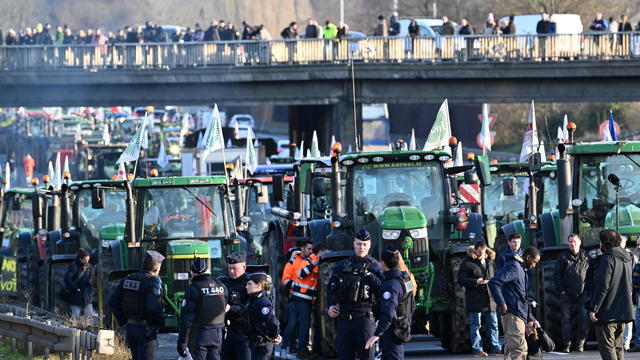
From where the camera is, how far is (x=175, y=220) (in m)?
20.9

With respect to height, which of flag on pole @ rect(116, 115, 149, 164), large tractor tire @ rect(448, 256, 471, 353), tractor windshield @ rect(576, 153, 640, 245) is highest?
flag on pole @ rect(116, 115, 149, 164)

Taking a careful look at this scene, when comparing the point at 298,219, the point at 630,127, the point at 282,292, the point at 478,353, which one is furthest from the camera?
the point at 630,127

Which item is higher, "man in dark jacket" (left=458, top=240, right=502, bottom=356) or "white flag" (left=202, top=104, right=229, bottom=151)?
"white flag" (left=202, top=104, right=229, bottom=151)

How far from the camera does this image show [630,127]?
6638 cm

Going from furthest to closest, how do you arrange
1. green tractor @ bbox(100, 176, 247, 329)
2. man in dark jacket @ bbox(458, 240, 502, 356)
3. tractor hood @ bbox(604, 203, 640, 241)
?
green tractor @ bbox(100, 176, 247, 329), tractor hood @ bbox(604, 203, 640, 241), man in dark jacket @ bbox(458, 240, 502, 356)

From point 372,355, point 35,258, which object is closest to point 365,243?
point 372,355

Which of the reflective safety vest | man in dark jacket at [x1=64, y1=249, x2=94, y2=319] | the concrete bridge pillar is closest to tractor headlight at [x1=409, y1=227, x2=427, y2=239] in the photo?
the reflective safety vest

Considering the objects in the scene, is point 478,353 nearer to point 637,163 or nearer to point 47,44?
point 637,163

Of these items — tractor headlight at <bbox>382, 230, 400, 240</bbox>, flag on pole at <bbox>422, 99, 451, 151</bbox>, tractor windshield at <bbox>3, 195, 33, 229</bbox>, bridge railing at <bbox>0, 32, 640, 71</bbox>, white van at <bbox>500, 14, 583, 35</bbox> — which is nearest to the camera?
tractor headlight at <bbox>382, 230, 400, 240</bbox>

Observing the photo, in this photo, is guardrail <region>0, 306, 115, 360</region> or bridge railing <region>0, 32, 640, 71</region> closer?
guardrail <region>0, 306, 115, 360</region>

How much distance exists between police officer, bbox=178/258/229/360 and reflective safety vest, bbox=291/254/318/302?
4416 millimetres

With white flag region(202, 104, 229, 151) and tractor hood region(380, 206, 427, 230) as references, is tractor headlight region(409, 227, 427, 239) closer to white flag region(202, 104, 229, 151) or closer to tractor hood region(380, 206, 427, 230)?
tractor hood region(380, 206, 427, 230)

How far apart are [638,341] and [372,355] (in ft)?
20.8

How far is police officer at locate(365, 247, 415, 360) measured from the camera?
1388 centimetres
